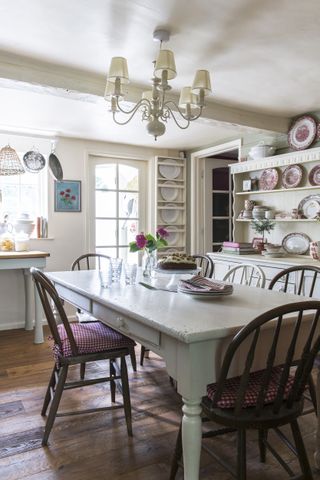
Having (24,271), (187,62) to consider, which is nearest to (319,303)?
(187,62)

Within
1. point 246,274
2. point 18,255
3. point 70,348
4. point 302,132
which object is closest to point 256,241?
point 302,132

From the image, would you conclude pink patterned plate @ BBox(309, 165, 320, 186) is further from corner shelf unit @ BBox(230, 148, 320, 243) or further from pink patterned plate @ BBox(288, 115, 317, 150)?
pink patterned plate @ BBox(288, 115, 317, 150)

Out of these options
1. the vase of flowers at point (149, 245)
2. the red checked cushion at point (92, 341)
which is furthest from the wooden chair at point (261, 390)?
the vase of flowers at point (149, 245)

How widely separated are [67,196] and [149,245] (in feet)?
7.44

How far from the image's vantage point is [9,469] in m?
1.72

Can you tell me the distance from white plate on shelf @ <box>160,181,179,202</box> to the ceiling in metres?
1.60

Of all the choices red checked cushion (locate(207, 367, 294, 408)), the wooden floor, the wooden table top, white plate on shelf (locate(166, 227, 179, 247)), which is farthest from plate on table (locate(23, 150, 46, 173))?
red checked cushion (locate(207, 367, 294, 408))

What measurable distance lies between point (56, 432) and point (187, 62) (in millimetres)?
2279

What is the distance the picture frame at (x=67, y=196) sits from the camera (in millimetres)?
4266

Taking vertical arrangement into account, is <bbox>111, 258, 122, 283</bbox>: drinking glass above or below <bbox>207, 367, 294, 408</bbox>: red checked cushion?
above

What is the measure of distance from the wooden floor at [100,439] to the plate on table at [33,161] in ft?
7.05

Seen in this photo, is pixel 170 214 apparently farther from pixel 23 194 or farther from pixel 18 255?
A: pixel 18 255

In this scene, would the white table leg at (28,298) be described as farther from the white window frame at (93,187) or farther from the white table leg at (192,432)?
the white table leg at (192,432)

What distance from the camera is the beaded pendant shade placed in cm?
375
